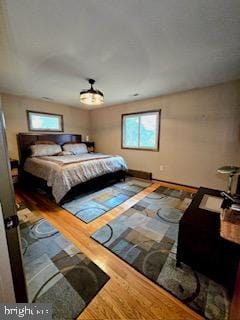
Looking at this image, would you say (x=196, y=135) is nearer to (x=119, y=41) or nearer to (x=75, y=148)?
(x=119, y=41)

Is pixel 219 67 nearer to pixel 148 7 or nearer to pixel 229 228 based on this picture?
pixel 148 7

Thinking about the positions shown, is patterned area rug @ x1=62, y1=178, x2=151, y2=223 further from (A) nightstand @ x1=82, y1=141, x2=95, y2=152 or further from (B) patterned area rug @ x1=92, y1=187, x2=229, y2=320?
(A) nightstand @ x1=82, y1=141, x2=95, y2=152

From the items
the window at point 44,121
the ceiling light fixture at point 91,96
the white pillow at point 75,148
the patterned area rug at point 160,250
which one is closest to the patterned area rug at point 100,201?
the patterned area rug at point 160,250

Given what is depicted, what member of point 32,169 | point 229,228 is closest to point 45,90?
point 32,169

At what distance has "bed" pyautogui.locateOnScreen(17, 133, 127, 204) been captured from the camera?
255cm

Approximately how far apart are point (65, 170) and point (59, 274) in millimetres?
1600

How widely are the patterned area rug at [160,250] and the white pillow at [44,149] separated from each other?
8.95 feet

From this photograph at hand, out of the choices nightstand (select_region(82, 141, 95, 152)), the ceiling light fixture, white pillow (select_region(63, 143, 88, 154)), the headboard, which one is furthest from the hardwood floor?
nightstand (select_region(82, 141, 95, 152))

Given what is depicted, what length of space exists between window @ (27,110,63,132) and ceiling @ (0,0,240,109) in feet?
3.88

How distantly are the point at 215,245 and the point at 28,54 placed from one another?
114 inches

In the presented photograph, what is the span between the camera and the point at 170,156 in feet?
12.1

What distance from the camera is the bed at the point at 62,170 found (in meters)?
2.55

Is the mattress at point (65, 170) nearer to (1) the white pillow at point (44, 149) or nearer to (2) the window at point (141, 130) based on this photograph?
(1) the white pillow at point (44, 149)

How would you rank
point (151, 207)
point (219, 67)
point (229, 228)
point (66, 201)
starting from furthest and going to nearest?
point (66, 201)
point (151, 207)
point (219, 67)
point (229, 228)
